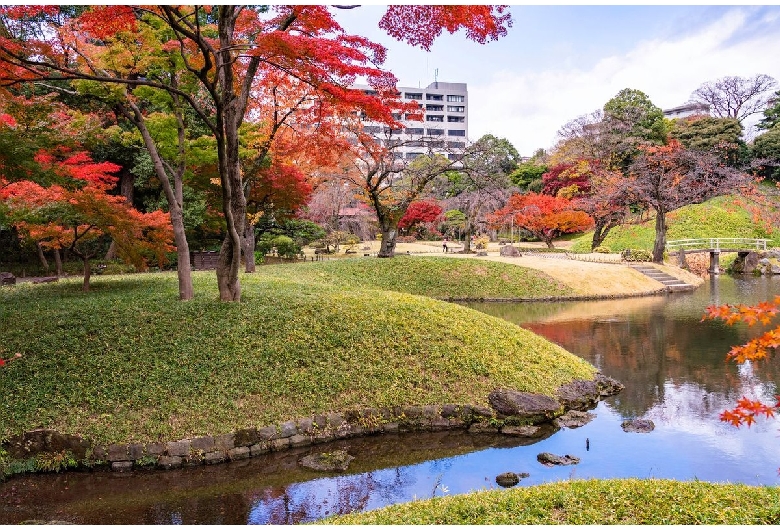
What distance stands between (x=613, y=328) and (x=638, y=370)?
14.9ft

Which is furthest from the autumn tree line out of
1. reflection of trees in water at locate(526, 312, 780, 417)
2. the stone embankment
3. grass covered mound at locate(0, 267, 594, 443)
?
reflection of trees in water at locate(526, 312, 780, 417)

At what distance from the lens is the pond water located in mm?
6074

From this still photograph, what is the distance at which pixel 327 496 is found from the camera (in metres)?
6.36

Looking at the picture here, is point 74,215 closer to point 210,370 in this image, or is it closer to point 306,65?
point 210,370

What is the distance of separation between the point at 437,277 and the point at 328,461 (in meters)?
15.2

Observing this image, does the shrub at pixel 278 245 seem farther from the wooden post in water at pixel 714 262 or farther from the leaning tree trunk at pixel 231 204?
the wooden post in water at pixel 714 262

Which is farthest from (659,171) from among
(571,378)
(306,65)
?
(306,65)

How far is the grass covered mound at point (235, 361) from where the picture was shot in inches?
300

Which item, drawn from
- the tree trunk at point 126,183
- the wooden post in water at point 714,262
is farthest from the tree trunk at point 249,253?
the wooden post in water at point 714,262

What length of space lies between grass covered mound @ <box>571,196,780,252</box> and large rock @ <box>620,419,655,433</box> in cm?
2803

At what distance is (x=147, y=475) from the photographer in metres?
6.90

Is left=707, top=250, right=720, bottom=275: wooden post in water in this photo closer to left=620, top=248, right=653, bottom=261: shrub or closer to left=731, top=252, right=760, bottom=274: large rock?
left=731, top=252, right=760, bottom=274: large rock

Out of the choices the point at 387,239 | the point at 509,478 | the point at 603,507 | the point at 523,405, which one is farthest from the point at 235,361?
the point at 387,239

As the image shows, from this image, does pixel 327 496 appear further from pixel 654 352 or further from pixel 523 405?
pixel 654 352
